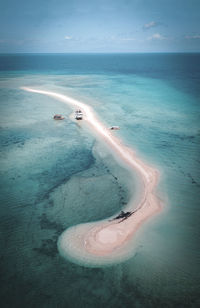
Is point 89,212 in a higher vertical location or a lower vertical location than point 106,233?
higher

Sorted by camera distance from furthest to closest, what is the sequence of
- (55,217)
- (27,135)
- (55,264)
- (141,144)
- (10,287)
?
(27,135) < (141,144) < (55,217) < (55,264) < (10,287)

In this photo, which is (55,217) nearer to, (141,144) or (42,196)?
(42,196)

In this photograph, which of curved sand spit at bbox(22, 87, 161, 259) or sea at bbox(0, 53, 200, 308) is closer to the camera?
sea at bbox(0, 53, 200, 308)

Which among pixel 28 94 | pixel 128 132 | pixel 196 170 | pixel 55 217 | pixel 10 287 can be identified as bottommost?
pixel 10 287

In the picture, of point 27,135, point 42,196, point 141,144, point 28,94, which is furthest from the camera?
point 28,94

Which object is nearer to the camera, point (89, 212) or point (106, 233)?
point (106, 233)

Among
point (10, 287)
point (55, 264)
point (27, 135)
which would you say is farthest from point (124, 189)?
point (27, 135)

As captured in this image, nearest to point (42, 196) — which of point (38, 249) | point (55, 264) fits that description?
point (38, 249)

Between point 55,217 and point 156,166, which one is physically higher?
point 156,166

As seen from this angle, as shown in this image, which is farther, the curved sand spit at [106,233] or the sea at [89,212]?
the curved sand spit at [106,233]

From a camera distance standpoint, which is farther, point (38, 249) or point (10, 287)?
point (38, 249)
